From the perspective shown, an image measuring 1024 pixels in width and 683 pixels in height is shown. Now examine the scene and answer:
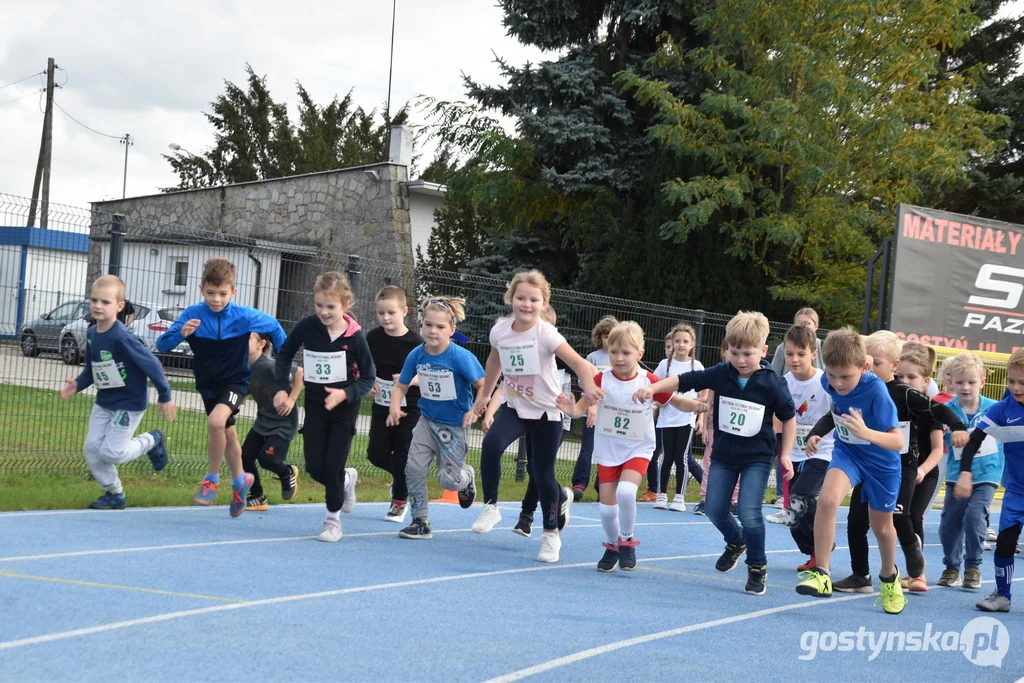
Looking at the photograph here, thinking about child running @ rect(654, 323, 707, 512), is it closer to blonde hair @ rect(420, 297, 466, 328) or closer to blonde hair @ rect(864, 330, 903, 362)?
blonde hair @ rect(420, 297, 466, 328)

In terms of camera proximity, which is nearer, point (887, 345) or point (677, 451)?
point (887, 345)

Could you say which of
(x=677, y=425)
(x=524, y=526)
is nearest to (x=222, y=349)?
(x=524, y=526)

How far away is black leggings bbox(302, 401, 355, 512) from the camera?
26.8 feet

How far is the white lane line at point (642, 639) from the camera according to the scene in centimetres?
489

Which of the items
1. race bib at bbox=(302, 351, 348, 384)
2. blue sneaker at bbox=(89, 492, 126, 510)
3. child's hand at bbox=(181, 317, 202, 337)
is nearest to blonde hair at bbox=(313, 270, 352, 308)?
race bib at bbox=(302, 351, 348, 384)

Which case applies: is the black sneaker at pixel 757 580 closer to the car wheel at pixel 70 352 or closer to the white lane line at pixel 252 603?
the white lane line at pixel 252 603

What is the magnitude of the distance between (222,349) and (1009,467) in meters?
5.83

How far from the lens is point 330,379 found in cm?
817

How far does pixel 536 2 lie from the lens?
2455 cm

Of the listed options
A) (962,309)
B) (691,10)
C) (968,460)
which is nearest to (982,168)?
(691,10)

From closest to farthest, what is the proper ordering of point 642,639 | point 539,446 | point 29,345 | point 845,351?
1. point 642,639
2. point 845,351
3. point 539,446
4. point 29,345

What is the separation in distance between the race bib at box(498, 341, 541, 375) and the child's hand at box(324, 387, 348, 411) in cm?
122

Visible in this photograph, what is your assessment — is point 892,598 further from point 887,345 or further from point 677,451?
point 677,451

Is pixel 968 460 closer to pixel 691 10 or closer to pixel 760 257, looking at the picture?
pixel 760 257
